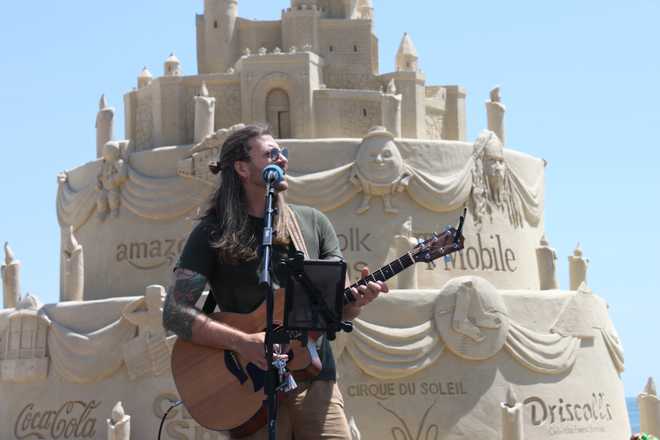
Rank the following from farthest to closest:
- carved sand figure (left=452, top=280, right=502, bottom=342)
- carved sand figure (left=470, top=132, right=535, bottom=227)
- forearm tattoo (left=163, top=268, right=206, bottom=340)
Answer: carved sand figure (left=470, top=132, right=535, bottom=227) → carved sand figure (left=452, top=280, right=502, bottom=342) → forearm tattoo (left=163, top=268, right=206, bottom=340)

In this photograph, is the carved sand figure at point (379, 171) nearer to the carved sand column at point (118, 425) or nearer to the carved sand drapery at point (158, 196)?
the carved sand drapery at point (158, 196)

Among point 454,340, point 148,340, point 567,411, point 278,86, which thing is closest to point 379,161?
point 278,86

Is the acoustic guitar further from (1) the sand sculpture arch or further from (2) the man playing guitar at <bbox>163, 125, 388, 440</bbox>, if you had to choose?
(1) the sand sculpture arch

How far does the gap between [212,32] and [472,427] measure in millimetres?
9601

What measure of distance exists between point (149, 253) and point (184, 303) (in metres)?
15.7

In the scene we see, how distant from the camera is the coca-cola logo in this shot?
1972 cm

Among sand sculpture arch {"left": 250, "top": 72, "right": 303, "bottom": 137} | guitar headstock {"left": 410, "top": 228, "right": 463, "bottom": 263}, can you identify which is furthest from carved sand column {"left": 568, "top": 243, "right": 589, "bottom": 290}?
guitar headstock {"left": 410, "top": 228, "right": 463, "bottom": 263}

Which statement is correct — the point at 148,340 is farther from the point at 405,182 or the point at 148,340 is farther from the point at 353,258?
the point at 405,182

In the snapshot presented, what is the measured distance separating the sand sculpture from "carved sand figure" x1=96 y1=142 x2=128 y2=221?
0.04 meters

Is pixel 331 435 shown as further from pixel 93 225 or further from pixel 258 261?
pixel 93 225

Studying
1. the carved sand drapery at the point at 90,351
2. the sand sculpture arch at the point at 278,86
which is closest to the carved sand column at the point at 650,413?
the sand sculpture arch at the point at 278,86

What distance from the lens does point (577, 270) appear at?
22.3 m

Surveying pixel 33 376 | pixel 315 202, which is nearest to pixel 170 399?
pixel 33 376

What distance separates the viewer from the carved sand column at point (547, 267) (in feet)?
72.9
